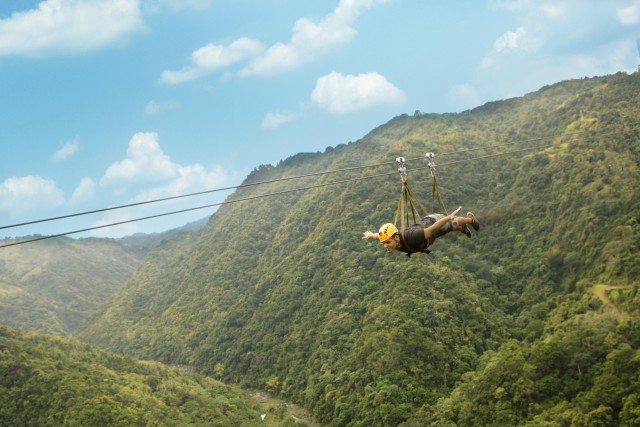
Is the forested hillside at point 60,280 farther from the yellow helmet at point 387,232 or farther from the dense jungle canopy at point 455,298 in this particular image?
the yellow helmet at point 387,232

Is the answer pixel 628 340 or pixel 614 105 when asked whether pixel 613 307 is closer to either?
pixel 628 340

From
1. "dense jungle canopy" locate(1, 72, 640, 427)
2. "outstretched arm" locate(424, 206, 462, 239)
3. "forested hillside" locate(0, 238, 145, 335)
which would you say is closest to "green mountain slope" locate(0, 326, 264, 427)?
"dense jungle canopy" locate(1, 72, 640, 427)

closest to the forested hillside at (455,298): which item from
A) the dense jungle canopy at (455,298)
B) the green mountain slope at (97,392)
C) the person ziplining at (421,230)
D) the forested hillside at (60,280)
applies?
the dense jungle canopy at (455,298)

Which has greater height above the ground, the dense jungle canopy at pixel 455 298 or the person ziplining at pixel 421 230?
the person ziplining at pixel 421 230

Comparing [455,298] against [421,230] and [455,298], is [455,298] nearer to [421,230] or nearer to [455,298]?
[455,298]

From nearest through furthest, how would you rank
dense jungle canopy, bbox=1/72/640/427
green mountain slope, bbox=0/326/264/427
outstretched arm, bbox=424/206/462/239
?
outstretched arm, bbox=424/206/462/239, dense jungle canopy, bbox=1/72/640/427, green mountain slope, bbox=0/326/264/427

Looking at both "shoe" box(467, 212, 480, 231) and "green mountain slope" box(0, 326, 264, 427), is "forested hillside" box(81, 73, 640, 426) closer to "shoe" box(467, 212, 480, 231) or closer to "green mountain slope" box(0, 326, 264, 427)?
"shoe" box(467, 212, 480, 231)

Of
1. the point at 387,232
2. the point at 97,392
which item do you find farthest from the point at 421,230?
the point at 97,392
